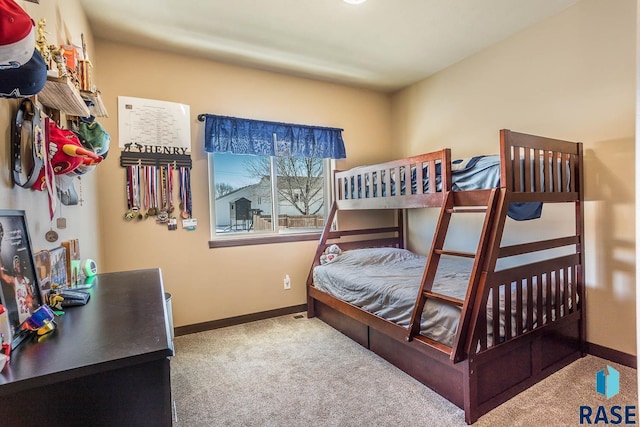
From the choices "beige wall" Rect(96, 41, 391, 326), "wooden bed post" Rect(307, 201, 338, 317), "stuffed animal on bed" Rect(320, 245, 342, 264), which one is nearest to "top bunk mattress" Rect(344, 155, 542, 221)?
"wooden bed post" Rect(307, 201, 338, 317)

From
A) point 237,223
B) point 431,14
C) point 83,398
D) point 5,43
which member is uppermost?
point 431,14

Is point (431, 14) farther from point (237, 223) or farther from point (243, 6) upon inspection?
point (237, 223)

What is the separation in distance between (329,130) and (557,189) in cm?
229

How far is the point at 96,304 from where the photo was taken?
1248mm

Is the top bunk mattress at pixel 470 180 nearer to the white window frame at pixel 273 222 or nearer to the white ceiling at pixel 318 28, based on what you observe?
the white window frame at pixel 273 222

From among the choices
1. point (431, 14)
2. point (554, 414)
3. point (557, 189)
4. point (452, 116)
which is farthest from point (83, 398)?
point (452, 116)

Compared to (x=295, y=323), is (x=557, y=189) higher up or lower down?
higher up

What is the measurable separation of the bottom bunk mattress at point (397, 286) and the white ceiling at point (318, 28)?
202 centimetres

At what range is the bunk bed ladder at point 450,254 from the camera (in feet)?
5.93

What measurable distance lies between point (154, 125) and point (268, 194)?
1290 mm

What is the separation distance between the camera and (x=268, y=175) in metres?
3.61

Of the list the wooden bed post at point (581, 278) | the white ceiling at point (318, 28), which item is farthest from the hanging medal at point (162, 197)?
the wooden bed post at point (581, 278)

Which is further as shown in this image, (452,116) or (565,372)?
(452,116)

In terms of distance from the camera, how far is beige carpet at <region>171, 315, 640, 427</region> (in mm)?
1815
